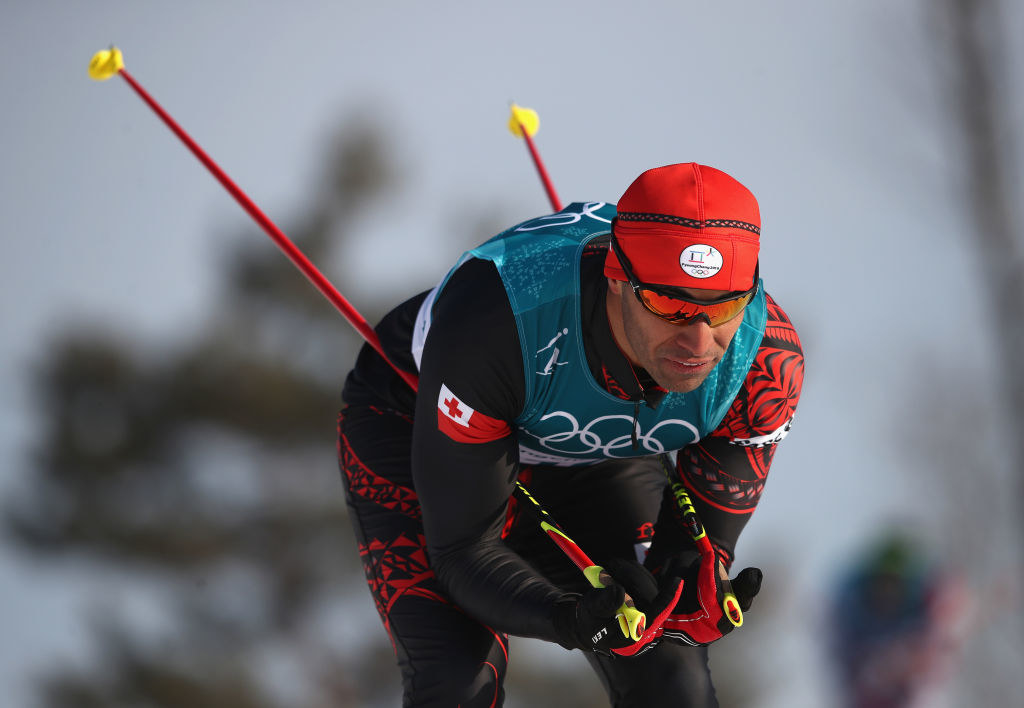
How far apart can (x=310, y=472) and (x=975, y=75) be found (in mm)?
9958

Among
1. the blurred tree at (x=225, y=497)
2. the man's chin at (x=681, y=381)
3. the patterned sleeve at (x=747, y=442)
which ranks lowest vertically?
the blurred tree at (x=225, y=497)

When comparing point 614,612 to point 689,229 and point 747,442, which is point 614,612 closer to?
point 747,442

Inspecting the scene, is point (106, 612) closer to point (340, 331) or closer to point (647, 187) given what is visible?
point (340, 331)

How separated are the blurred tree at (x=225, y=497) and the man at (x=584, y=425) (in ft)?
24.4

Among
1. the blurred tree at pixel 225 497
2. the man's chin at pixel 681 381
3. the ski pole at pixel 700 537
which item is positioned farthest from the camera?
the blurred tree at pixel 225 497

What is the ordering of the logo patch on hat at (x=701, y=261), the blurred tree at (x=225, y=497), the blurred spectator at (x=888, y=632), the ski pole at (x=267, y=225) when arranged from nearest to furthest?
1. the logo patch on hat at (x=701, y=261)
2. the ski pole at (x=267, y=225)
3. the blurred spectator at (x=888, y=632)
4. the blurred tree at (x=225, y=497)

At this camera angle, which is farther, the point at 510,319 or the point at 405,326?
the point at 405,326

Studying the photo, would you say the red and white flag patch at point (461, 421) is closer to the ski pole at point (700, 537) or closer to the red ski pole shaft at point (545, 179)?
the ski pole at point (700, 537)

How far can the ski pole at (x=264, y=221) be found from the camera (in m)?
2.71

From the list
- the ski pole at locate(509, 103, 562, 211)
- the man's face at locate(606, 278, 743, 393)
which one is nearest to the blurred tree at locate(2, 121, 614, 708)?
the ski pole at locate(509, 103, 562, 211)

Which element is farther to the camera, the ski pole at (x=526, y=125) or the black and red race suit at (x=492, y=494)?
the ski pole at (x=526, y=125)

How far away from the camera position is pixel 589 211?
2510 mm

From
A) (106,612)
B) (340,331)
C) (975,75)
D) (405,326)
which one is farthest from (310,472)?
(975,75)

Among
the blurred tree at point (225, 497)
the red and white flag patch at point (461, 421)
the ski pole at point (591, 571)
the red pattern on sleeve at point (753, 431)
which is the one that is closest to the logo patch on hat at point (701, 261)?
the red pattern on sleeve at point (753, 431)
